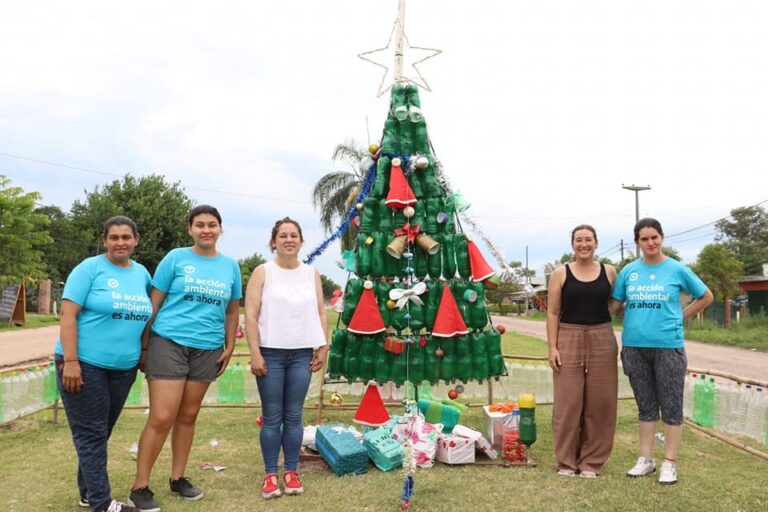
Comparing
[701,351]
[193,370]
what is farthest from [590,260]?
[701,351]

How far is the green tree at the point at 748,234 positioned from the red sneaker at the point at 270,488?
132 ft

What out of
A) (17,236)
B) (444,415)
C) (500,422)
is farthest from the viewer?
(17,236)

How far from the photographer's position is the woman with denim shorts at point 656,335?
3.69m

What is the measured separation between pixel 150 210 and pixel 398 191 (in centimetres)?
2283

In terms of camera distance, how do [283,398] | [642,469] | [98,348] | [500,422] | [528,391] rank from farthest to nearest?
[528,391]
[500,422]
[642,469]
[283,398]
[98,348]

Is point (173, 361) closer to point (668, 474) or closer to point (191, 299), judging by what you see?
point (191, 299)

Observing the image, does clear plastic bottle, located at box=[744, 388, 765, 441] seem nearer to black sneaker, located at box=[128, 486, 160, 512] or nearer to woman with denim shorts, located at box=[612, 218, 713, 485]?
woman with denim shorts, located at box=[612, 218, 713, 485]

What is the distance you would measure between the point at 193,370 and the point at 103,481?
2.32 ft

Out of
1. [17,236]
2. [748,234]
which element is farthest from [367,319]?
[748,234]

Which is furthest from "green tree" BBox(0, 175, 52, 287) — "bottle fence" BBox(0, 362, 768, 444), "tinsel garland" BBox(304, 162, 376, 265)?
"tinsel garland" BBox(304, 162, 376, 265)

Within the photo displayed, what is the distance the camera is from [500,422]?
4.38 meters

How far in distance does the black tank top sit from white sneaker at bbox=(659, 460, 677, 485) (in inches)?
39.1

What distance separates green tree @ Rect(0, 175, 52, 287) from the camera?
64.3ft

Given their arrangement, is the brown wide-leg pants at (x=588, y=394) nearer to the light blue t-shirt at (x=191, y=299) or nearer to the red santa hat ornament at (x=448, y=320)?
the red santa hat ornament at (x=448, y=320)
